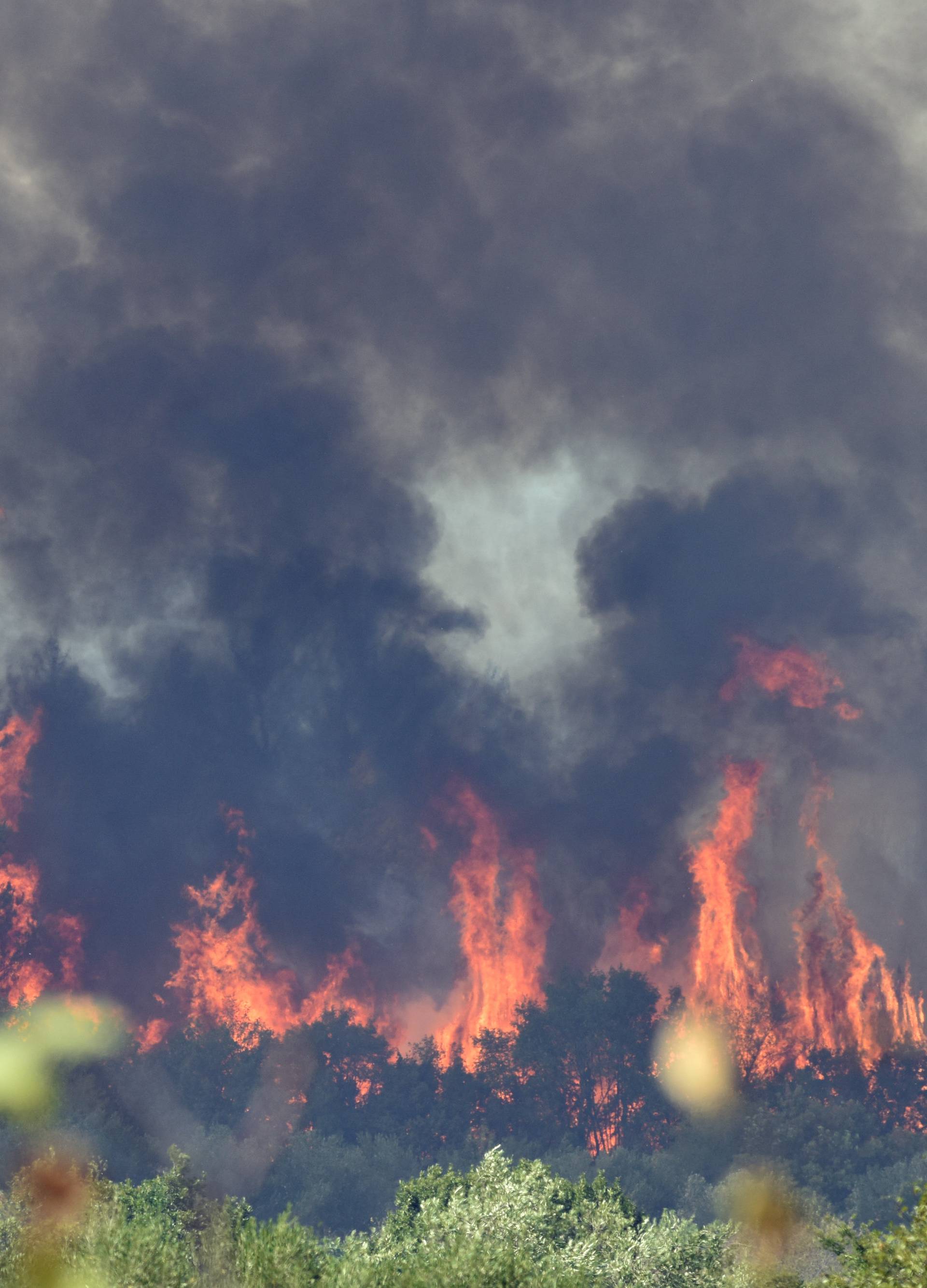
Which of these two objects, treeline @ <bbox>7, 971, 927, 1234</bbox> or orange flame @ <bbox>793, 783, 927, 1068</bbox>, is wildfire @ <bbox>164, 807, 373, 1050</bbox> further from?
orange flame @ <bbox>793, 783, 927, 1068</bbox>

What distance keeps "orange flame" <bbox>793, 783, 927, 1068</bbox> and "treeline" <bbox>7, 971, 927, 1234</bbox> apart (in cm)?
373

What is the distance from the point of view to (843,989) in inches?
7387

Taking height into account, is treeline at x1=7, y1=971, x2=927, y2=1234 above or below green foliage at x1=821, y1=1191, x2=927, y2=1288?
above

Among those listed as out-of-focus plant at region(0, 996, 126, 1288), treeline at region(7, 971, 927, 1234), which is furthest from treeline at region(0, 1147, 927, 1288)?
treeline at region(7, 971, 927, 1234)

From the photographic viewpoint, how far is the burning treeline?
185375 mm

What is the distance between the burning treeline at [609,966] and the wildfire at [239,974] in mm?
208

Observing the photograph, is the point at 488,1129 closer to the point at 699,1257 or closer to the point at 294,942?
the point at 294,942

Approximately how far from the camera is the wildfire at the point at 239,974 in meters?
193

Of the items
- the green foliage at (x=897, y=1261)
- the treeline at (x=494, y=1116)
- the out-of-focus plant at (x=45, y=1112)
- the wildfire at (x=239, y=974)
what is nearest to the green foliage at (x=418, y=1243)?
the out-of-focus plant at (x=45, y=1112)

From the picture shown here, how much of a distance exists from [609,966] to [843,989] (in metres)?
38.0

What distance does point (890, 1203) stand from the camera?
477 ft

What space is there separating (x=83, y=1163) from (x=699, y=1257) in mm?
88895

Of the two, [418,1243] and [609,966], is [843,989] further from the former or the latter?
[418,1243]

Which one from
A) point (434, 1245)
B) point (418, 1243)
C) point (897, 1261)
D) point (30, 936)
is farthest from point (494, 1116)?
point (897, 1261)
